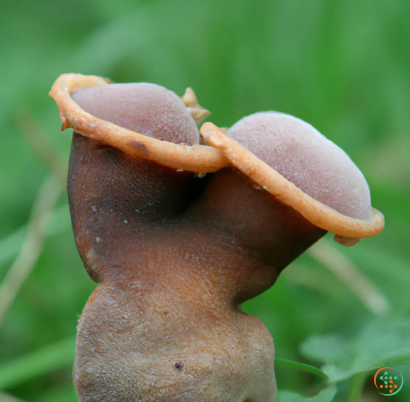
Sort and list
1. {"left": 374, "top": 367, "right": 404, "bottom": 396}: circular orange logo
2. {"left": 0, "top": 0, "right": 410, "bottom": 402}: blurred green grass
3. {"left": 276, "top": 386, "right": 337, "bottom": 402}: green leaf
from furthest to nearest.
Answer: {"left": 0, "top": 0, "right": 410, "bottom": 402}: blurred green grass → {"left": 374, "top": 367, "right": 404, "bottom": 396}: circular orange logo → {"left": 276, "top": 386, "right": 337, "bottom": 402}: green leaf

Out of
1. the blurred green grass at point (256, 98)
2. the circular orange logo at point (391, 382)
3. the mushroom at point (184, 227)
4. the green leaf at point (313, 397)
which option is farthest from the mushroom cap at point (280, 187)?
the blurred green grass at point (256, 98)

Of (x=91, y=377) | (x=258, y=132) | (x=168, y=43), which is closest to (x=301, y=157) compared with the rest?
(x=258, y=132)

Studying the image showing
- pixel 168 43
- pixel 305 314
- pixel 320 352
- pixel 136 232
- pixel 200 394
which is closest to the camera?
pixel 200 394

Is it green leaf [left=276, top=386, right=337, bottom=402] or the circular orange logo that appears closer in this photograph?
green leaf [left=276, top=386, right=337, bottom=402]

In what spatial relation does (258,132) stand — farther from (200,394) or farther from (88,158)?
(200,394)

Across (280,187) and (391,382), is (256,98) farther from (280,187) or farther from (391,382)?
(280,187)

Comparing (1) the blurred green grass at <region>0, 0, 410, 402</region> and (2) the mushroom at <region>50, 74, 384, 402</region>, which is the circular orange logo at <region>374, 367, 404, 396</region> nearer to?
(1) the blurred green grass at <region>0, 0, 410, 402</region>

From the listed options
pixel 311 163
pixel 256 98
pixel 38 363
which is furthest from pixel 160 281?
pixel 256 98

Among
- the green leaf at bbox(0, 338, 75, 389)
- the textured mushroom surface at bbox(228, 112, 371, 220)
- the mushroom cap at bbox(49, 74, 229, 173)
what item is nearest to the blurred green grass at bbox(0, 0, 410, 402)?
the green leaf at bbox(0, 338, 75, 389)
